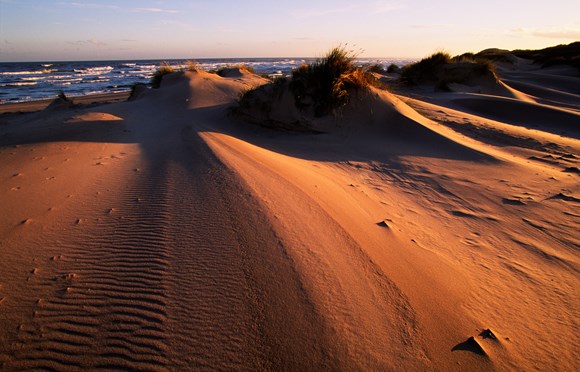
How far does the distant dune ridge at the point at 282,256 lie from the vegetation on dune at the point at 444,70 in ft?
33.3

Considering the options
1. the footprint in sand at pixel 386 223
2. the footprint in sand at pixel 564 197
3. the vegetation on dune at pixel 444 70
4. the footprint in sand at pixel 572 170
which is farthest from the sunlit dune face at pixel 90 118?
the vegetation on dune at pixel 444 70

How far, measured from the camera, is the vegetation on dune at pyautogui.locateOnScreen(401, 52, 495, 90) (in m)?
14.1

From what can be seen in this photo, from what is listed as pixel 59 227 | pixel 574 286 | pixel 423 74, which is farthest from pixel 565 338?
pixel 423 74

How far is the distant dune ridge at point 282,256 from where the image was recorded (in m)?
1.63

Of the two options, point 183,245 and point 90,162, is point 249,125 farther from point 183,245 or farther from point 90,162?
point 183,245

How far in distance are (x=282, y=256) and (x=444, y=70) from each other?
1600 cm

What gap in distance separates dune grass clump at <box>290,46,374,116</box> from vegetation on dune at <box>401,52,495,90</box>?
30.3ft

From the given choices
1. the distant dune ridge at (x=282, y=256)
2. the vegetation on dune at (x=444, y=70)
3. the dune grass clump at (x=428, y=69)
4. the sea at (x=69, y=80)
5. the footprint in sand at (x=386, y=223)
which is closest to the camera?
the distant dune ridge at (x=282, y=256)

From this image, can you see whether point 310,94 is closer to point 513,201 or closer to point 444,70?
point 513,201

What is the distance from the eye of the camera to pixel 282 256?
224cm

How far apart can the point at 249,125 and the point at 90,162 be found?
3.48 meters

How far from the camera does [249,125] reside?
23.6 feet

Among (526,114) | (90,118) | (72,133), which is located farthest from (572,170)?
(90,118)

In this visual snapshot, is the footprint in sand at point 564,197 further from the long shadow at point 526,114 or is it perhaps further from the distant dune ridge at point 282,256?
the long shadow at point 526,114
